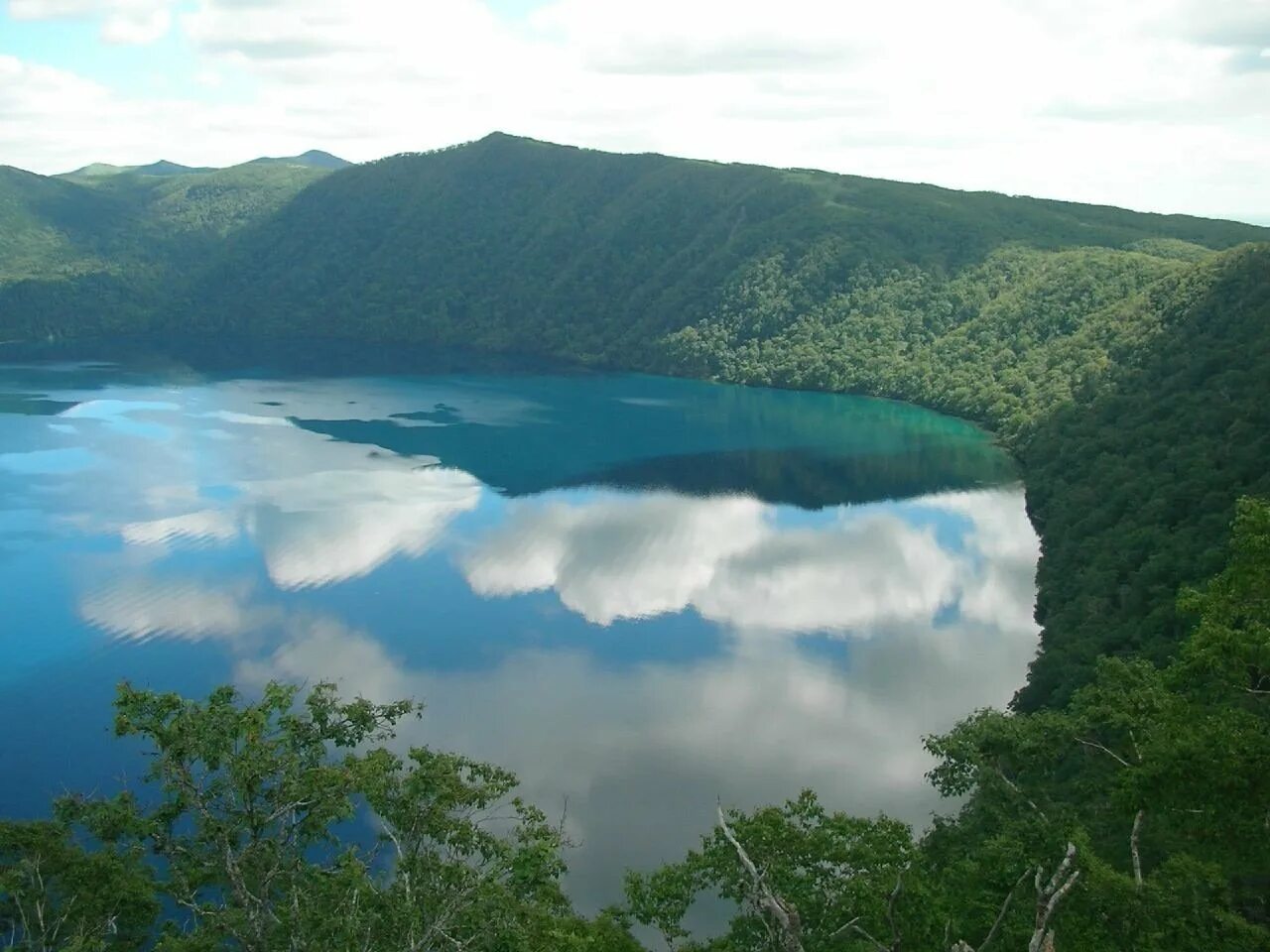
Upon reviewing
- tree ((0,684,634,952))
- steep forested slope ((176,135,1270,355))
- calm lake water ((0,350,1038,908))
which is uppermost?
steep forested slope ((176,135,1270,355))

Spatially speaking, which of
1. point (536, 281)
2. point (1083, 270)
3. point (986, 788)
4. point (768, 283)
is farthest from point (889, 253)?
point (986, 788)

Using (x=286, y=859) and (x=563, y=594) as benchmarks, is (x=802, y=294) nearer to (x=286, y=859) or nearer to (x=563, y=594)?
(x=563, y=594)

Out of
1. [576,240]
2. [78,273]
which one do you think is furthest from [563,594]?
[78,273]

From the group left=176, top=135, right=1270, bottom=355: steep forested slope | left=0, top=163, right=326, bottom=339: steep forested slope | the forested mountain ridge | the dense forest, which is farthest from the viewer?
left=0, top=163, right=326, bottom=339: steep forested slope

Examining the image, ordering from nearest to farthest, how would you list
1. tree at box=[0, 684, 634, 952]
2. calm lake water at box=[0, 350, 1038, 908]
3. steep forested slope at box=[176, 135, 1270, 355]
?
tree at box=[0, 684, 634, 952] < calm lake water at box=[0, 350, 1038, 908] < steep forested slope at box=[176, 135, 1270, 355]

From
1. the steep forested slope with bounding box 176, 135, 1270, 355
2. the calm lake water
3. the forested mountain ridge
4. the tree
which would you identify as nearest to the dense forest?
the tree

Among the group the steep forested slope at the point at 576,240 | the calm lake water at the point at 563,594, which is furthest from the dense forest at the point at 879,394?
the calm lake water at the point at 563,594

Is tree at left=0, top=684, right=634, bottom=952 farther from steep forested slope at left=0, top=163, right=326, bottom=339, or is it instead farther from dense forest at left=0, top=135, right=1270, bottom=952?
A: steep forested slope at left=0, top=163, right=326, bottom=339

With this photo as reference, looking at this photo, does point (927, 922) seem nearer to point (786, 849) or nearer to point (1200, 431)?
point (786, 849)
